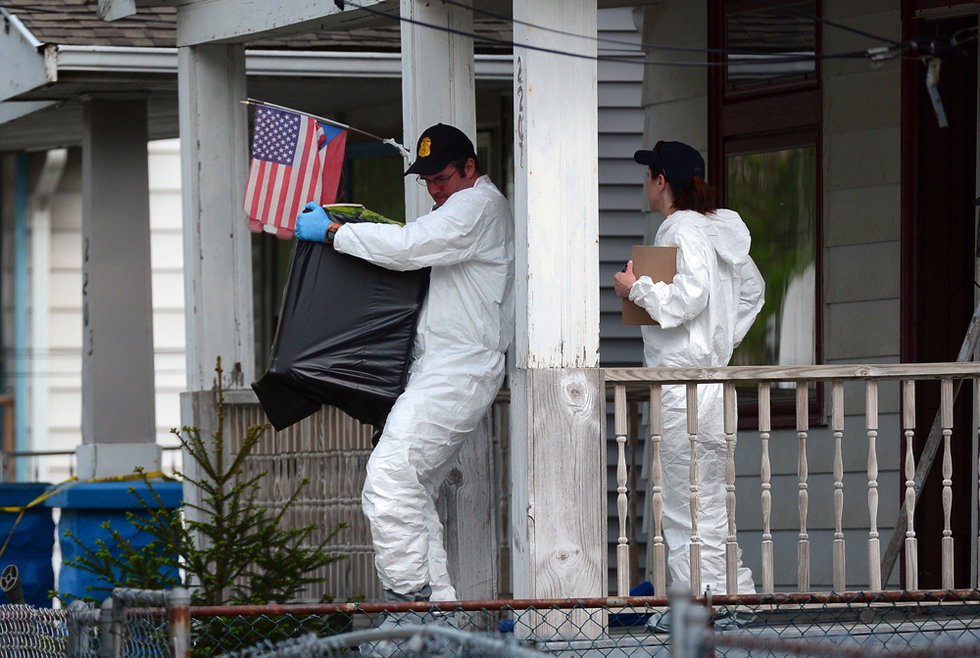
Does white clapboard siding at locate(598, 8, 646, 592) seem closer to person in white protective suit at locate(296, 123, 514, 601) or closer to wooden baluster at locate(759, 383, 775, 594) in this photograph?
person in white protective suit at locate(296, 123, 514, 601)

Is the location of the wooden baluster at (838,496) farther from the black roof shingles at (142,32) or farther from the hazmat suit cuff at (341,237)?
the black roof shingles at (142,32)

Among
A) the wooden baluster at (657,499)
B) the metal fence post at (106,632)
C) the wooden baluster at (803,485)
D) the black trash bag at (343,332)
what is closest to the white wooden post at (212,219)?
the black trash bag at (343,332)

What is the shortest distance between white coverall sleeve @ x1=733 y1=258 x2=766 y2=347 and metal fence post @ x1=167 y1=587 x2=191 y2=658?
122 inches

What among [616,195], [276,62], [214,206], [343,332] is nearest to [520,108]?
[343,332]

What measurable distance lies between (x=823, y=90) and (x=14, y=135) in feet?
19.1

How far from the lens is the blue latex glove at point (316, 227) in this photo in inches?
259

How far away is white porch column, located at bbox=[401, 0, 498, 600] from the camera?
7090 mm

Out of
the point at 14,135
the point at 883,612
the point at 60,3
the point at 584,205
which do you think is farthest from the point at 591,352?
the point at 14,135

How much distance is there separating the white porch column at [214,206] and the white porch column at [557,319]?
98.8 inches

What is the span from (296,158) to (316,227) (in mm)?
893

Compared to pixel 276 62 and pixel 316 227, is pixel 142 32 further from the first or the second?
pixel 316 227

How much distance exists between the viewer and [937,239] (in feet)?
25.8

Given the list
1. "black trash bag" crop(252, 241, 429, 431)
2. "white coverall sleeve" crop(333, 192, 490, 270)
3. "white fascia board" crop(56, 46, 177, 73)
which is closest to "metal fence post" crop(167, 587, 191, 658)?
"black trash bag" crop(252, 241, 429, 431)

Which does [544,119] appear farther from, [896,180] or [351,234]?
[896,180]
